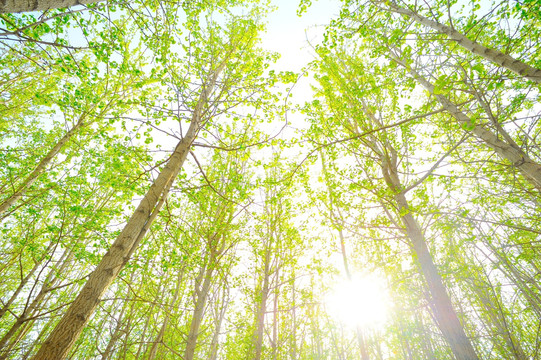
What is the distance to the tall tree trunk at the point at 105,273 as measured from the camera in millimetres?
1462

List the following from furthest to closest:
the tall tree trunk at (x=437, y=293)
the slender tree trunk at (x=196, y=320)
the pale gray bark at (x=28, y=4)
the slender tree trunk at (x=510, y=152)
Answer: the slender tree trunk at (x=196, y=320)
the tall tree trunk at (x=437, y=293)
the slender tree trunk at (x=510, y=152)
the pale gray bark at (x=28, y=4)

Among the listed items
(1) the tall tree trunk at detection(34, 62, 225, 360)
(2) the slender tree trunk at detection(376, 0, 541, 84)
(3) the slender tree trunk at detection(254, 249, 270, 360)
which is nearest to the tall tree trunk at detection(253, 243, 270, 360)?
(3) the slender tree trunk at detection(254, 249, 270, 360)

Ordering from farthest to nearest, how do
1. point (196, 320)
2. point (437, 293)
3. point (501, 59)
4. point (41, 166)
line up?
point (41, 166) < point (196, 320) < point (437, 293) < point (501, 59)

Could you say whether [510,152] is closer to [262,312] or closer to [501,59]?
[501,59]

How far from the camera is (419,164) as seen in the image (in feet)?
20.3

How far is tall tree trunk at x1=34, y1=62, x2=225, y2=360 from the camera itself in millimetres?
1462

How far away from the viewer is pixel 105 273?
5.75 ft

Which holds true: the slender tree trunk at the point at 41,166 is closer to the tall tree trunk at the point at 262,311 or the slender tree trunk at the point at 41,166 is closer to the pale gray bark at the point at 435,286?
the tall tree trunk at the point at 262,311

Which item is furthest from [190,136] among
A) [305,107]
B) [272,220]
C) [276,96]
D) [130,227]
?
[272,220]

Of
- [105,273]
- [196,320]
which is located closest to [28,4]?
[105,273]

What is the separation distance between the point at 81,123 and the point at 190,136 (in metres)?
6.22

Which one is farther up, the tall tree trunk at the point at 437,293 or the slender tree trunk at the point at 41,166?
the slender tree trunk at the point at 41,166

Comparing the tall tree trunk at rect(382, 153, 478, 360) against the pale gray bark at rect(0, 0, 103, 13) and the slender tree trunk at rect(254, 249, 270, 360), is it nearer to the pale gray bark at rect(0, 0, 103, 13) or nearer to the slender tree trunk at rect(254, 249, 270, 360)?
the slender tree trunk at rect(254, 249, 270, 360)

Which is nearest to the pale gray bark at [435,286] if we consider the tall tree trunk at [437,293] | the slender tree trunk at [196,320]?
the tall tree trunk at [437,293]
